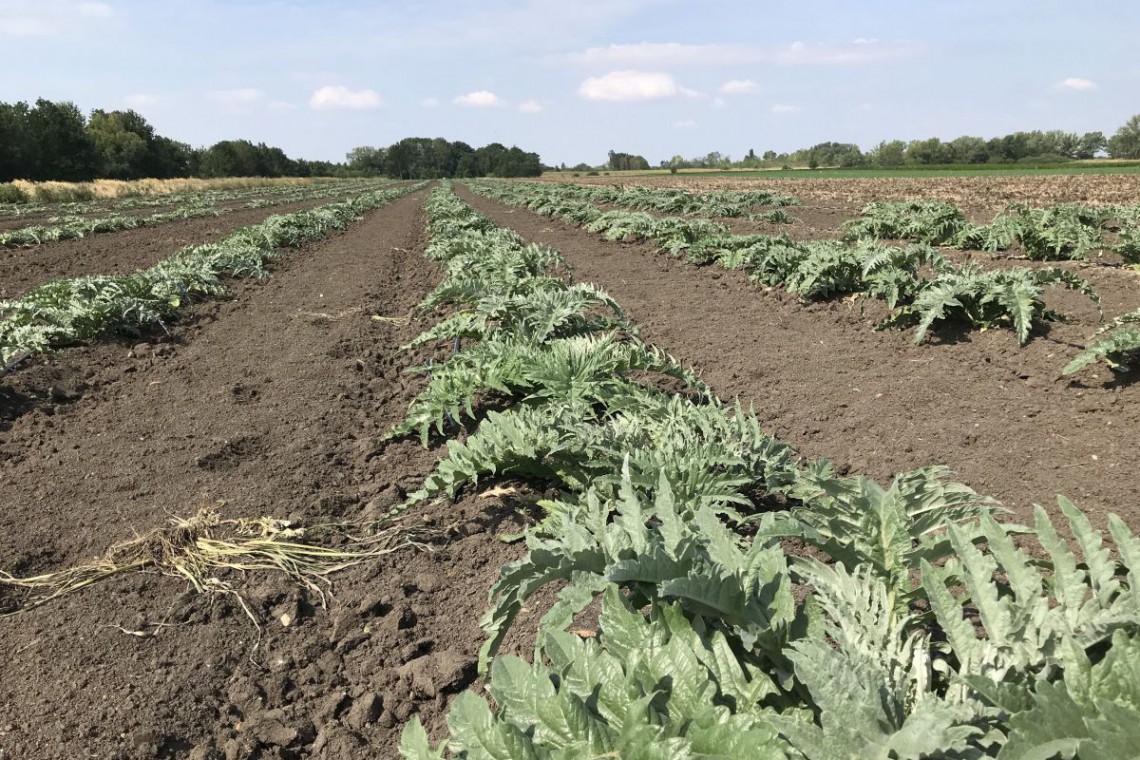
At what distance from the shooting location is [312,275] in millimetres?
10406

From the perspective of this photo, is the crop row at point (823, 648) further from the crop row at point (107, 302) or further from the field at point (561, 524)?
the crop row at point (107, 302)

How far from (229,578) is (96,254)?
1263cm

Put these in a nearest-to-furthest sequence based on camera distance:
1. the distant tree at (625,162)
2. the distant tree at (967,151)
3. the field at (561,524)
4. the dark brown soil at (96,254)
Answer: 1. the field at (561,524)
2. the dark brown soil at (96,254)
3. the distant tree at (967,151)
4. the distant tree at (625,162)

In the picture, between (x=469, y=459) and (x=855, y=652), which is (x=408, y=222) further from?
(x=855, y=652)

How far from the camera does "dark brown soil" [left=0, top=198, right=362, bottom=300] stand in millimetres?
10344

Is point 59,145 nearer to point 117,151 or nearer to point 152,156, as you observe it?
point 117,151

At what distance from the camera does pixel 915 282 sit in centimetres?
579

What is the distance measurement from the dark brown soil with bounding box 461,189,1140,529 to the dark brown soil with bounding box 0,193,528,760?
209 cm

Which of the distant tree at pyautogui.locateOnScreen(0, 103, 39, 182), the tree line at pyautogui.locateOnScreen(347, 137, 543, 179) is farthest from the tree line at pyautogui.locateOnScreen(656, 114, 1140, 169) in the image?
the distant tree at pyautogui.locateOnScreen(0, 103, 39, 182)

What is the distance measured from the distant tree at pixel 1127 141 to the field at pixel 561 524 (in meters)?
72.2

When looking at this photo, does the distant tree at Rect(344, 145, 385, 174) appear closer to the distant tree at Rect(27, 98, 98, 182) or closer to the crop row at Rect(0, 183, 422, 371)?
the distant tree at Rect(27, 98, 98, 182)

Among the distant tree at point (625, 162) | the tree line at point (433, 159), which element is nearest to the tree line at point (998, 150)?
the distant tree at point (625, 162)

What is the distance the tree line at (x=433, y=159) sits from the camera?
124 m

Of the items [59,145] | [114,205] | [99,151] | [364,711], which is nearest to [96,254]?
[364,711]
